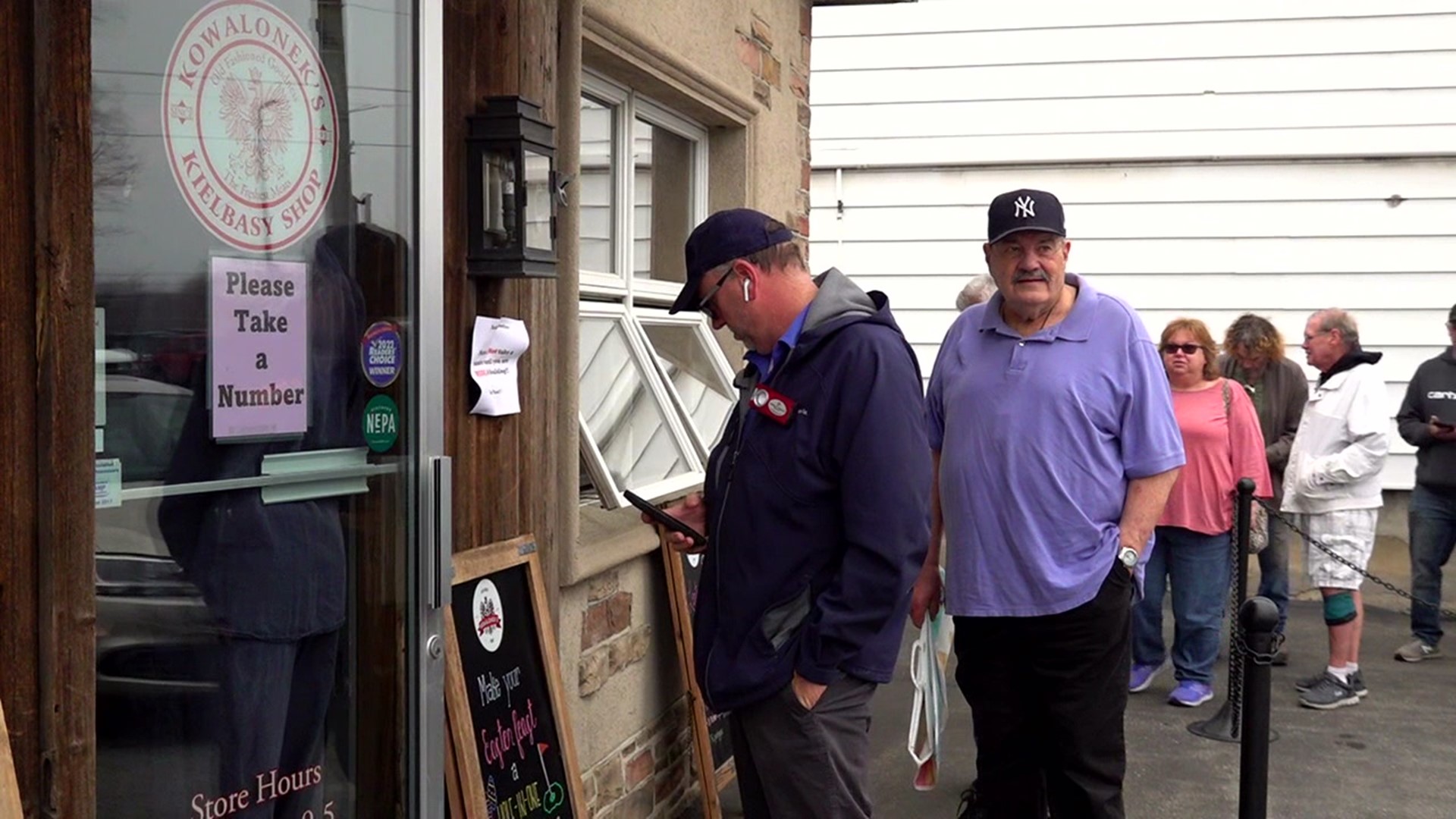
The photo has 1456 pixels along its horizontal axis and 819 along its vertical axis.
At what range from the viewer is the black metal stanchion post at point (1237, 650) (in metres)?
6.71

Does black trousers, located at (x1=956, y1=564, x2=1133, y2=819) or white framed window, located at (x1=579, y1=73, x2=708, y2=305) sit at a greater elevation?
white framed window, located at (x1=579, y1=73, x2=708, y2=305)

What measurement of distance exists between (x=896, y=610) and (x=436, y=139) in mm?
1539

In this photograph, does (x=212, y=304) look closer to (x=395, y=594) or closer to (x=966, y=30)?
(x=395, y=594)

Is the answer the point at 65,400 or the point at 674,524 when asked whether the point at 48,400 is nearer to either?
the point at 65,400

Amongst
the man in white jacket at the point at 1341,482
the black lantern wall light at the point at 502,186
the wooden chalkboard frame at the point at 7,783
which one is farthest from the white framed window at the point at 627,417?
the man in white jacket at the point at 1341,482

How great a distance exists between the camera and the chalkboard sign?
11.5ft

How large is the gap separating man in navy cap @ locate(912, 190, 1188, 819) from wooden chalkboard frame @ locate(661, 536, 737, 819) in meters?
1.17

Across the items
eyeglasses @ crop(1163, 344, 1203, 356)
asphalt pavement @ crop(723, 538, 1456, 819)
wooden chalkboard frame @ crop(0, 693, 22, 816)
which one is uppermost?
eyeglasses @ crop(1163, 344, 1203, 356)

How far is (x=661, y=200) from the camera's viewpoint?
6004 millimetres

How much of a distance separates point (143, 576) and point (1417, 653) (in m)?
7.79

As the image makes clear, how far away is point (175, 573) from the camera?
8.86 ft

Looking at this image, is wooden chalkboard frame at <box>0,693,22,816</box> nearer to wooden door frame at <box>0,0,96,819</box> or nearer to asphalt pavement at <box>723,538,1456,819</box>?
wooden door frame at <box>0,0,96,819</box>

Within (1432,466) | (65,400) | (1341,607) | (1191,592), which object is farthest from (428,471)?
(1432,466)

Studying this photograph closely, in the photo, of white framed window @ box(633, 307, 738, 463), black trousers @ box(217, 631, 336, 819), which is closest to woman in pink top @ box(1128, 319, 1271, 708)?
white framed window @ box(633, 307, 738, 463)
